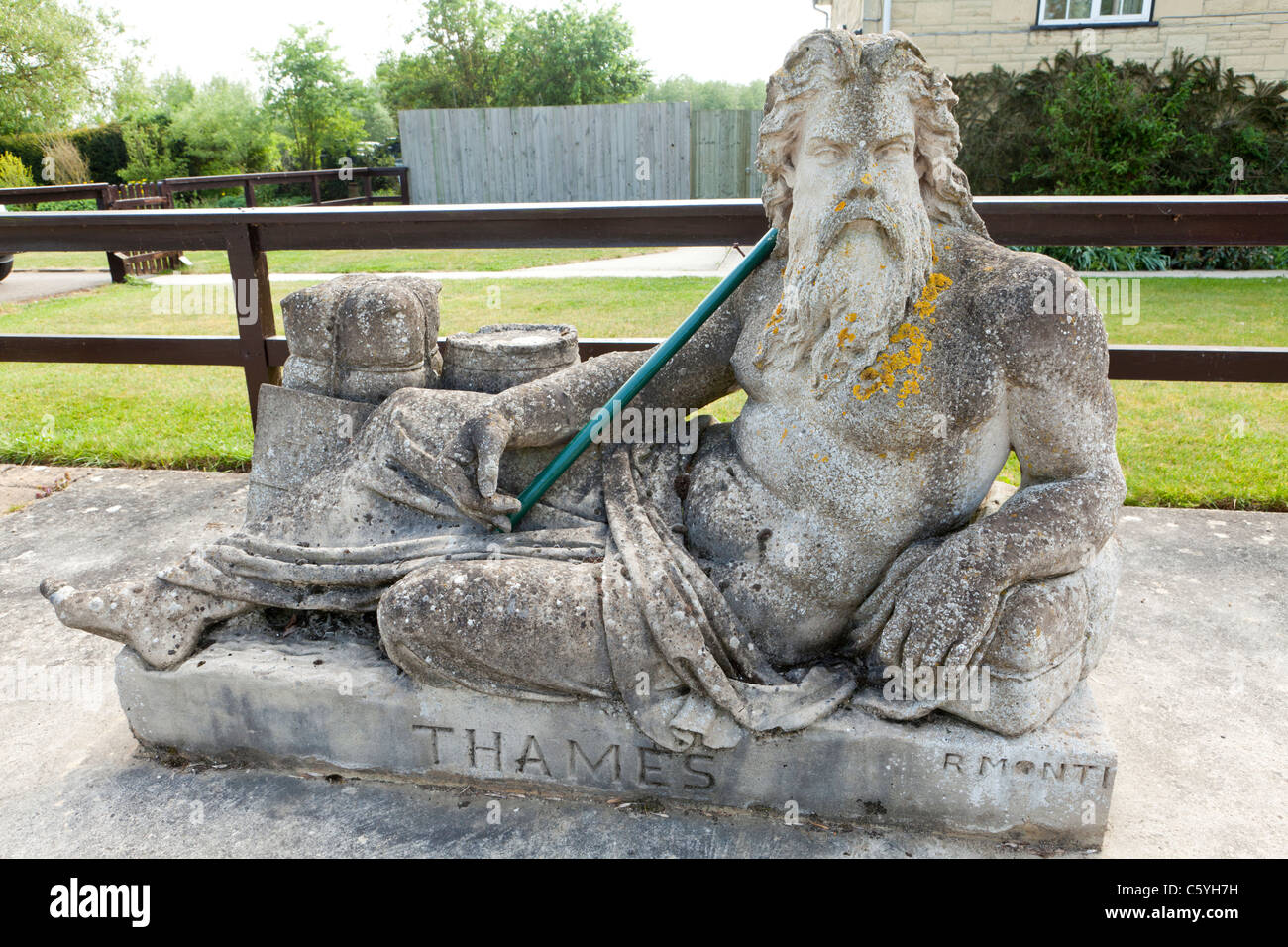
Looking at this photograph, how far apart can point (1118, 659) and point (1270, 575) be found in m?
1.02

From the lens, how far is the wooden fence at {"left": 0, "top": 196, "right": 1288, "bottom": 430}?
3.78m

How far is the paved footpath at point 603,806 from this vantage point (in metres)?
2.31

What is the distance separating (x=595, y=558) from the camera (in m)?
2.42

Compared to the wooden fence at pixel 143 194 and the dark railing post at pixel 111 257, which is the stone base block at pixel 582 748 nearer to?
the wooden fence at pixel 143 194

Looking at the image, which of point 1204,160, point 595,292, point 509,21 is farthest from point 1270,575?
point 509,21

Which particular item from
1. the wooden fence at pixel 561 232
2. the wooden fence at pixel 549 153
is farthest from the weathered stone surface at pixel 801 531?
the wooden fence at pixel 549 153

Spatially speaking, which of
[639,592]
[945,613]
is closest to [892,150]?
[945,613]

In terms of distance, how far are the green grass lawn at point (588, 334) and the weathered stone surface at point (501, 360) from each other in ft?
8.88

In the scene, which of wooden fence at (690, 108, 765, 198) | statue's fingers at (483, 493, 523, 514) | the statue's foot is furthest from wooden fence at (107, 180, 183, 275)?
statue's fingers at (483, 493, 523, 514)

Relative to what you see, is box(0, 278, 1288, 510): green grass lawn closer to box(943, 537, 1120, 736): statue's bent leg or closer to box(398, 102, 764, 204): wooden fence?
box(943, 537, 1120, 736): statue's bent leg

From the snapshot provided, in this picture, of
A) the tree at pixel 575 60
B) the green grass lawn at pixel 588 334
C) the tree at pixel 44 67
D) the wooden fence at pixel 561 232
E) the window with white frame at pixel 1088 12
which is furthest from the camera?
the tree at pixel 575 60

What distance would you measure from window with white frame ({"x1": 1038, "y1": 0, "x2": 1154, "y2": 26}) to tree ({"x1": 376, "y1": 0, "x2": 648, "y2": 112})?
1635cm

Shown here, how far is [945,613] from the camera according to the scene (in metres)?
2.08

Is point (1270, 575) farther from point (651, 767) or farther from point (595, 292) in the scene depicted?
point (595, 292)
